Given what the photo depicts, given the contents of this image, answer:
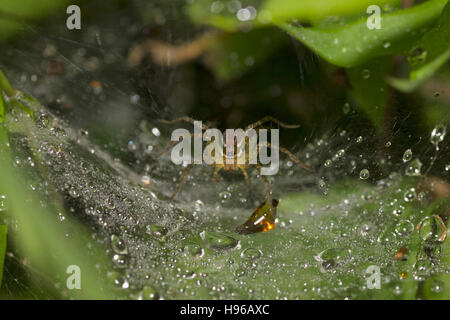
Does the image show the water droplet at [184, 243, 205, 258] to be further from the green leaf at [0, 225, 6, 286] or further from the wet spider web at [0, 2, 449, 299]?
the green leaf at [0, 225, 6, 286]

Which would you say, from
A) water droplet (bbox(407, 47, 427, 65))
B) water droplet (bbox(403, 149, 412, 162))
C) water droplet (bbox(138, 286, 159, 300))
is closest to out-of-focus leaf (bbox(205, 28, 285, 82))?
water droplet (bbox(407, 47, 427, 65))

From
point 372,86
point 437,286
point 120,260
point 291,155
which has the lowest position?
point 437,286

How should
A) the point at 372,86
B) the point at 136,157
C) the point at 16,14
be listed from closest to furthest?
the point at 372,86 → the point at 16,14 → the point at 136,157

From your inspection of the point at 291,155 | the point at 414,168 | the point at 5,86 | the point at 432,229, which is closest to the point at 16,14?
the point at 5,86

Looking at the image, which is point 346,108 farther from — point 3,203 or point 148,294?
point 3,203

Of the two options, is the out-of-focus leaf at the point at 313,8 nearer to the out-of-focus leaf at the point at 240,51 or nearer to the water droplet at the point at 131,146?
the out-of-focus leaf at the point at 240,51

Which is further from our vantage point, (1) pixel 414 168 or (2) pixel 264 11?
(2) pixel 264 11

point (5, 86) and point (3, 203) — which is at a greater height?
point (5, 86)

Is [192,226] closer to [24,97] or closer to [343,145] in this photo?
[343,145]
